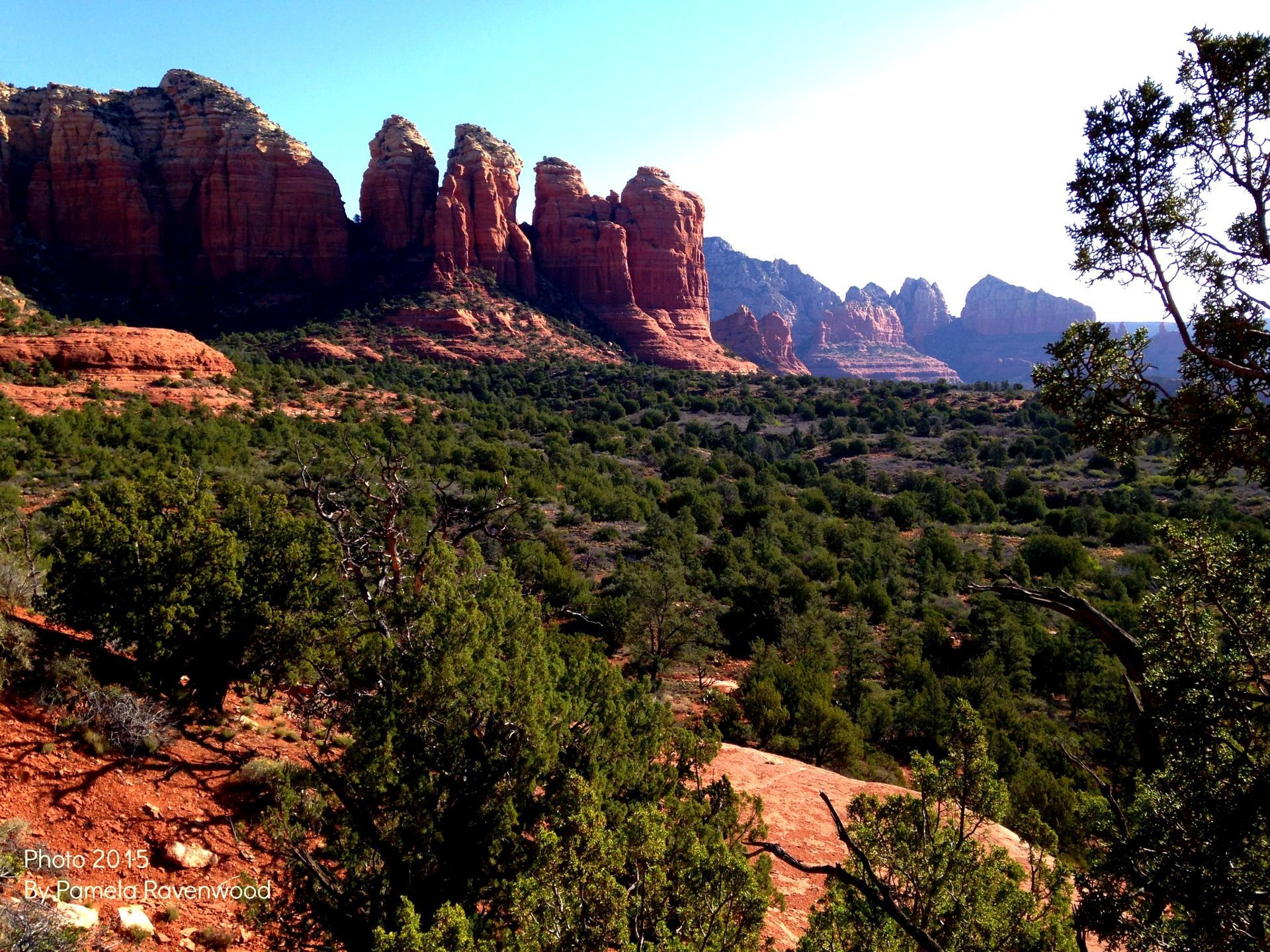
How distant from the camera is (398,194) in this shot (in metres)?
68.4

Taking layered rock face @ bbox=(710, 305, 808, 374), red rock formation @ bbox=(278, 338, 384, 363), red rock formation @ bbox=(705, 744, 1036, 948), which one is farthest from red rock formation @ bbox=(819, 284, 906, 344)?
red rock formation @ bbox=(705, 744, 1036, 948)

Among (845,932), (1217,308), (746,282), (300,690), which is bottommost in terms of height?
(300,690)

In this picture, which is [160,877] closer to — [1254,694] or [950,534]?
[1254,694]

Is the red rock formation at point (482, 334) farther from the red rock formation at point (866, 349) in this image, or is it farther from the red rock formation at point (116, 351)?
the red rock formation at point (866, 349)

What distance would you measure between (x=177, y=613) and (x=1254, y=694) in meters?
9.20

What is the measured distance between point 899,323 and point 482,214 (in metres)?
146

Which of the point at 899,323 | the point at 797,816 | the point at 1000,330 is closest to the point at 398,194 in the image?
the point at 797,816

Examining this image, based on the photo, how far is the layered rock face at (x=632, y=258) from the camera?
255ft

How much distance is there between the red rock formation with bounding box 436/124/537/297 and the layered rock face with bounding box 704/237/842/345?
109865mm

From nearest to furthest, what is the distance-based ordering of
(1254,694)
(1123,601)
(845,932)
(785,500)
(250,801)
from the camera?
(1254,694) → (845,932) → (250,801) → (1123,601) → (785,500)

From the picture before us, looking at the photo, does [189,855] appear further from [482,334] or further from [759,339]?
[759,339]

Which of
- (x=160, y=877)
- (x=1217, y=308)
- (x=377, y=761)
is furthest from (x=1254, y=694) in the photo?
(x=160, y=877)

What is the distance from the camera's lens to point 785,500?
31938 mm

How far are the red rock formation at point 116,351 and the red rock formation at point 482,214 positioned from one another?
35.7 meters
